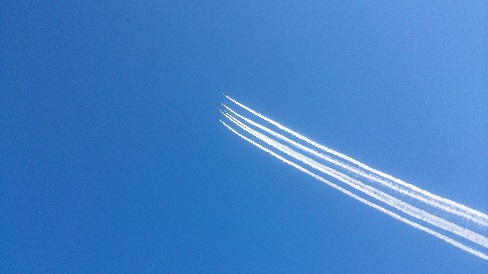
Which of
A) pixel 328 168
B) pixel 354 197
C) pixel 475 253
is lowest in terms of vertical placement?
pixel 475 253

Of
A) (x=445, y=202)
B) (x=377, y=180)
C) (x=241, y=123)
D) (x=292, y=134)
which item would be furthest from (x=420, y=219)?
(x=241, y=123)

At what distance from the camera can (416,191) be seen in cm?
1883

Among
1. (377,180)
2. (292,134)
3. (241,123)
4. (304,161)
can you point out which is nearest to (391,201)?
(377,180)

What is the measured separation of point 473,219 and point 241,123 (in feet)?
40.4

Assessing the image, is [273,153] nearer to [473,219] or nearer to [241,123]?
[241,123]

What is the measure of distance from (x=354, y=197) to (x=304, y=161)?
3020 mm

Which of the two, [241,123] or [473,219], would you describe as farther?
[241,123]

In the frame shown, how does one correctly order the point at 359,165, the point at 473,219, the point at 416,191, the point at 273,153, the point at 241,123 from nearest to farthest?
the point at 473,219, the point at 416,191, the point at 359,165, the point at 273,153, the point at 241,123

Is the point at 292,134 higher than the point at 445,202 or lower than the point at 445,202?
higher

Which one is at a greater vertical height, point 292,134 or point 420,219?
point 292,134

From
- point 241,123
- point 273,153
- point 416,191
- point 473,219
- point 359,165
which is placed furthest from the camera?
point 241,123

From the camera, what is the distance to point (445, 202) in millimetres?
18047

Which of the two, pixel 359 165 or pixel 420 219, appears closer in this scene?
pixel 420 219

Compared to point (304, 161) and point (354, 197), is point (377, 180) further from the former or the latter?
point (304, 161)
